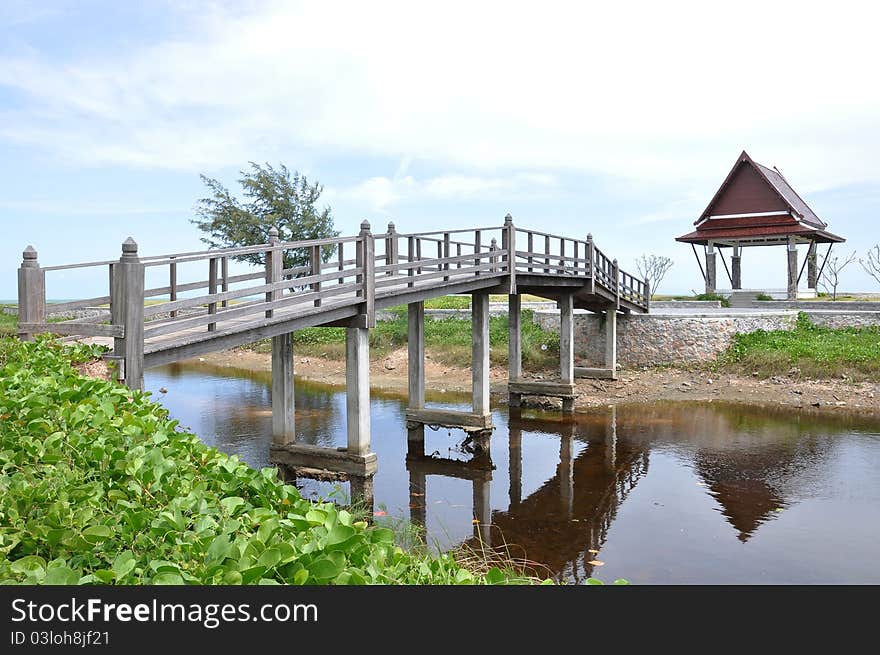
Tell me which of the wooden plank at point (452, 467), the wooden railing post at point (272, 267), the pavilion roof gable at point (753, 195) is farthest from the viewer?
the pavilion roof gable at point (753, 195)

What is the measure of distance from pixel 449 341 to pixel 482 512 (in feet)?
51.5

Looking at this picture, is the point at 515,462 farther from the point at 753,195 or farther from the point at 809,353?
the point at 753,195

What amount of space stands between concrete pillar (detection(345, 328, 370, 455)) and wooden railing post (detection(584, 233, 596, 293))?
9.98 meters

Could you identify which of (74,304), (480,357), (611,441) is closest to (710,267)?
(611,441)

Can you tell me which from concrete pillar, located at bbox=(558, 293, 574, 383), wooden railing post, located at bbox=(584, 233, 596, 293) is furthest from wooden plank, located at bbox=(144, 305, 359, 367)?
wooden railing post, located at bbox=(584, 233, 596, 293)

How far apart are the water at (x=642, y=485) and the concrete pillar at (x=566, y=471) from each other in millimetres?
33

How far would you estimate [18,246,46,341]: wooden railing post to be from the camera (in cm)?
892

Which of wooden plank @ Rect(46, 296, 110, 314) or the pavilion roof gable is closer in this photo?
wooden plank @ Rect(46, 296, 110, 314)

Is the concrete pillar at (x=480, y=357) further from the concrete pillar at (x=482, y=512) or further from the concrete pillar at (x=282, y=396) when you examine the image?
the concrete pillar at (x=282, y=396)

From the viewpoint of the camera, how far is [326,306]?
440 inches

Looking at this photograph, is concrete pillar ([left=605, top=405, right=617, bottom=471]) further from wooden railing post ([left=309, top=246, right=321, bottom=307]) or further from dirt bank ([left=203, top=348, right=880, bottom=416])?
wooden railing post ([left=309, top=246, right=321, bottom=307])

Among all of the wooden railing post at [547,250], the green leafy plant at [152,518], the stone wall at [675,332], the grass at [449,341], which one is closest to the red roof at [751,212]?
the stone wall at [675,332]

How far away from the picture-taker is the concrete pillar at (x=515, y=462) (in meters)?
12.7
